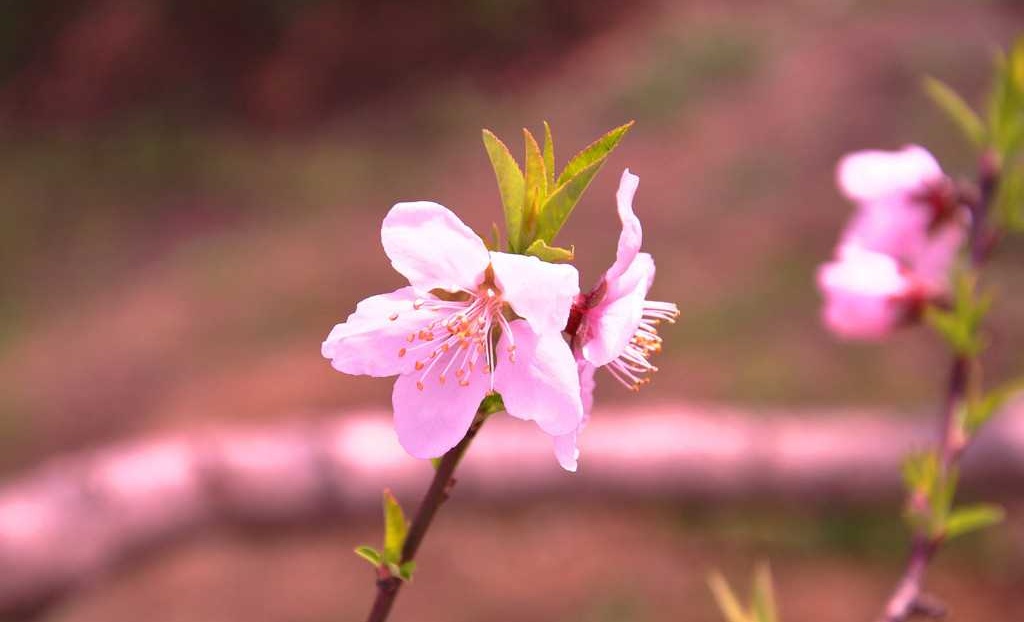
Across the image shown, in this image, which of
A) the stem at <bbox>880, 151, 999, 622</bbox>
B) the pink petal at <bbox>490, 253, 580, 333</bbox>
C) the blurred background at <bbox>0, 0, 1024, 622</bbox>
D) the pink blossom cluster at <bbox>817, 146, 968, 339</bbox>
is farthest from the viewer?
the blurred background at <bbox>0, 0, 1024, 622</bbox>

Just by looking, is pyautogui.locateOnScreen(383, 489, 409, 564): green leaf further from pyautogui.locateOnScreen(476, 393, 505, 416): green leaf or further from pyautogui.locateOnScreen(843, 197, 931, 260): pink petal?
pyautogui.locateOnScreen(843, 197, 931, 260): pink petal

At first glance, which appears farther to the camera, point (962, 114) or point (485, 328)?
point (962, 114)

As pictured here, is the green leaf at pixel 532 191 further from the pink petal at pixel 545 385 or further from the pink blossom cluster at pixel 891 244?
the pink blossom cluster at pixel 891 244

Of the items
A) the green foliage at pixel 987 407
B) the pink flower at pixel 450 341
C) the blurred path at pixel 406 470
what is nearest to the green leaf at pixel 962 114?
the green foliage at pixel 987 407

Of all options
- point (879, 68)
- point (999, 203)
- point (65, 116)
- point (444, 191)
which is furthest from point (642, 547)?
point (65, 116)

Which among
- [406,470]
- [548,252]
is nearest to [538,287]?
[548,252]

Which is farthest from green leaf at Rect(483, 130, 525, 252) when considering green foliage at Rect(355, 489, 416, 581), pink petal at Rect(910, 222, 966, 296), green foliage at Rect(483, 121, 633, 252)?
pink petal at Rect(910, 222, 966, 296)

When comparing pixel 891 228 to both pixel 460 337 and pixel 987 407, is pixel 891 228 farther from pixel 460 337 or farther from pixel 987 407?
pixel 460 337

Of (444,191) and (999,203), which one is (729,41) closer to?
(444,191)
